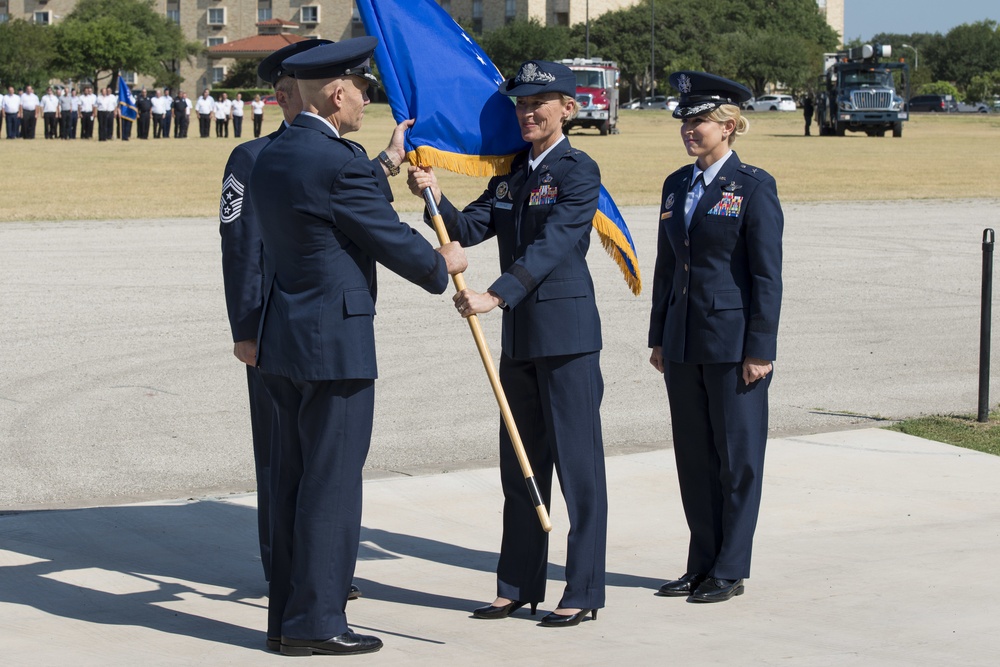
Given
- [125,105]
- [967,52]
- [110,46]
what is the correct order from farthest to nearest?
[967,52] → [110,46] → [125,105]

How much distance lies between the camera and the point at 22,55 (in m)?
82.6

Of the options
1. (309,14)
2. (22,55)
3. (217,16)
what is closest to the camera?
(22,55)

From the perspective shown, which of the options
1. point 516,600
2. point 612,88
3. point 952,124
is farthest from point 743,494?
point 952,124

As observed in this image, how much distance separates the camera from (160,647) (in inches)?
171

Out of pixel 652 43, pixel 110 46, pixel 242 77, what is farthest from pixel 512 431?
pixel 242 77

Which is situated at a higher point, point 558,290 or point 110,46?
point 110,46

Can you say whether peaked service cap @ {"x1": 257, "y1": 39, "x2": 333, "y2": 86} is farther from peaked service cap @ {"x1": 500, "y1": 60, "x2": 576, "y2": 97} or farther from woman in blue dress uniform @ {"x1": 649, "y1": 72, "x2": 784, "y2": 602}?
woman in blue dress uniform @ {"x1": 649, "y1": 72, "x2": 784, "y2": 602}

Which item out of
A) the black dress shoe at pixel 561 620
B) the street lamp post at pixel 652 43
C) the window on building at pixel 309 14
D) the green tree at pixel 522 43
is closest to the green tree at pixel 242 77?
the window on building at pixel 309 14

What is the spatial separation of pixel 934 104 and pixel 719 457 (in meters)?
93.6

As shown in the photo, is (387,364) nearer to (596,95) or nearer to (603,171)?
(603,171)

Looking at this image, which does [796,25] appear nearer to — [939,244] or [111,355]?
[939,244]

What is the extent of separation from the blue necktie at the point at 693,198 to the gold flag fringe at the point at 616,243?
0.82 feet

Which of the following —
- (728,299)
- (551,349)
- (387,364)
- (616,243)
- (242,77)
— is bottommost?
(387,364)

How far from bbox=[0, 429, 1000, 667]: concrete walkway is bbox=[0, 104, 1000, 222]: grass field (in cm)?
1427
